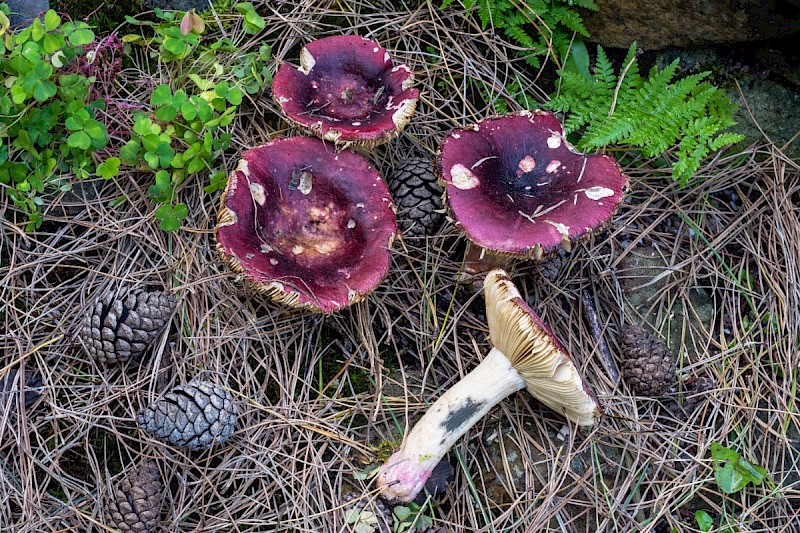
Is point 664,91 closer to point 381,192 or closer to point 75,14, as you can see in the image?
point 381,192

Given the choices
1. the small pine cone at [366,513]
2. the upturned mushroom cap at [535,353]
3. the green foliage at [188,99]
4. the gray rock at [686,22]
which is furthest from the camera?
the gray rock at [686,22]

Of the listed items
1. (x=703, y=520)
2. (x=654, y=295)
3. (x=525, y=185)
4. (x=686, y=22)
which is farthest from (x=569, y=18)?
(x=703, y=520)

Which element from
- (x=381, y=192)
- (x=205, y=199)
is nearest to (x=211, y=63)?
(x=205, y=199)

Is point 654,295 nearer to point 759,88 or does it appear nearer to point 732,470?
point 732,470

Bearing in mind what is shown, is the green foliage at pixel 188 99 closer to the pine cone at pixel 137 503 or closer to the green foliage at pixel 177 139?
the green foliage at pixel 177 139

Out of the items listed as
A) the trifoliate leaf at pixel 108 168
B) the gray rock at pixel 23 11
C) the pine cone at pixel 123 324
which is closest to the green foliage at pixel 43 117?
the trifoliate leaf at pixel 108 168

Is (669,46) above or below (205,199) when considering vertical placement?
above
